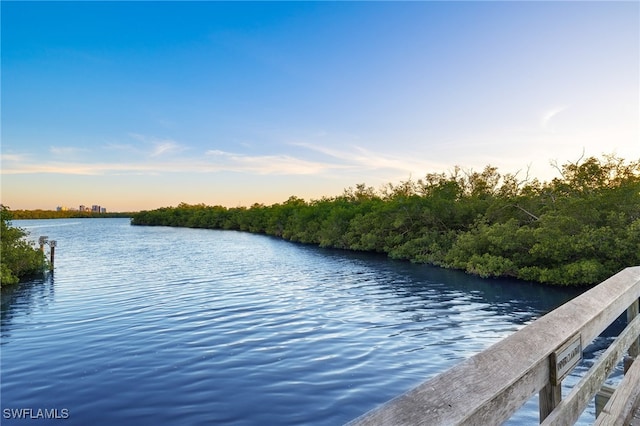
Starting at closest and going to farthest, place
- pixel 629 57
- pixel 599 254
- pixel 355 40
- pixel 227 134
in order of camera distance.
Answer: pixel 629 57
pixel 599 254
pixel 355 40
pixel 227 134

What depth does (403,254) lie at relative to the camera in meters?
33.9

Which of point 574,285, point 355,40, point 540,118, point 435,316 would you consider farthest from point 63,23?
point 574,285

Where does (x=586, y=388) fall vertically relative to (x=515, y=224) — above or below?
below

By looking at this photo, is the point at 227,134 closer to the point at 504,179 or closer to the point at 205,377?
the point at 504,179

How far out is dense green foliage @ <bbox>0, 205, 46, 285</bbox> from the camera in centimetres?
2258

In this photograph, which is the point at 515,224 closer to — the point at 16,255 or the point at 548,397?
the point at 548,397

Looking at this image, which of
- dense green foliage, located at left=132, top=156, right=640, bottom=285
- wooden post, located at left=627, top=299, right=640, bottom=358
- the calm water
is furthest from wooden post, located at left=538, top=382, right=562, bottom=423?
dense green foliage, located at left=132, top=156, right=640, bottom=285

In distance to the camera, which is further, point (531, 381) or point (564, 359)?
point (564, 359)

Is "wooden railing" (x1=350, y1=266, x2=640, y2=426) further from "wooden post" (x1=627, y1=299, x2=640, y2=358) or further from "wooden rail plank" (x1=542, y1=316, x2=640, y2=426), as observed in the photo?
"wooden post" (x1=627, y1=299, x2=640, y2=358)

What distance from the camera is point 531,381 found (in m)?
1.49

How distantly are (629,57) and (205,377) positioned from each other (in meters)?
22.0

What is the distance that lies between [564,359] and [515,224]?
27149 mm

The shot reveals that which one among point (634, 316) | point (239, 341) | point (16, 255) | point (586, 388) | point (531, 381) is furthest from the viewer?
point (16, 255)

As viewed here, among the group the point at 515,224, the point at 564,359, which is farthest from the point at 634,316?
the point at 515,224
